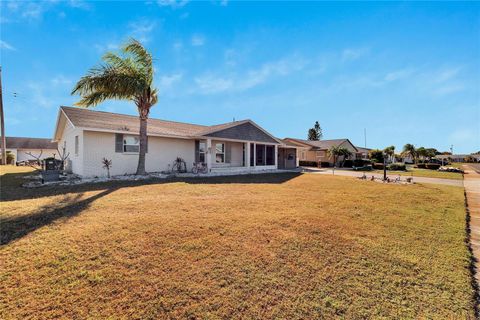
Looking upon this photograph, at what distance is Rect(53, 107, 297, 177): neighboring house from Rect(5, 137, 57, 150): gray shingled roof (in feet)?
81.5

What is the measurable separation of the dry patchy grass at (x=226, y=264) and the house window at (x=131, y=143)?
8.18 metres

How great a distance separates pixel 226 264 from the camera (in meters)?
3.44

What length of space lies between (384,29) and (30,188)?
1834 cm

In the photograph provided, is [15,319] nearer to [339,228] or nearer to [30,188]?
[339,228]

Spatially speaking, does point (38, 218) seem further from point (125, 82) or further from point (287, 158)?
point (287, 158)

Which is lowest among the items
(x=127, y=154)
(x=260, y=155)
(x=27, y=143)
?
(x=127, y=154)

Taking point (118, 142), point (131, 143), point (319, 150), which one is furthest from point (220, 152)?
point (319, 150)

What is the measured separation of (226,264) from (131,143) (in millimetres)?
13424

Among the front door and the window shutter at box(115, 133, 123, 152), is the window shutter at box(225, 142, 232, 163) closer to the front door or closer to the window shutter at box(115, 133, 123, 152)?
the window shutter at box(115, 133, 123, 152)

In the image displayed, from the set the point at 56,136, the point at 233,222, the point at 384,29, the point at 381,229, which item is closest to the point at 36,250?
the point at 233,222

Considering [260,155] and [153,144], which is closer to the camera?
[153,144]

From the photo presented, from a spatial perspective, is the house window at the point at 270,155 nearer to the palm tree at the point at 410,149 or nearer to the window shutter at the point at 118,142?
the window shutter at the point at 118,142

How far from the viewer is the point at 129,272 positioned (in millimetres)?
3174

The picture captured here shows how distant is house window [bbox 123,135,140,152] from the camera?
1414 cm
